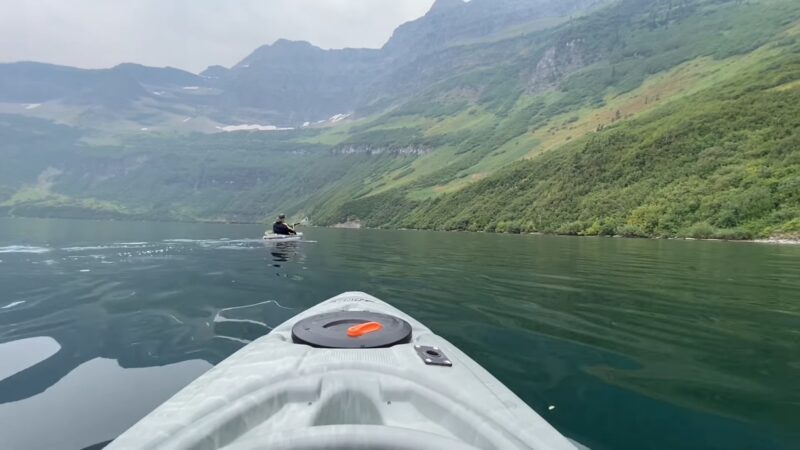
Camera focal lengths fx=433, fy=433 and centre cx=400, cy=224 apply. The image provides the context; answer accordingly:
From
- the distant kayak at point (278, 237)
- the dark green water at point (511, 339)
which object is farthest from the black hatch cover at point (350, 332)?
the distant kayak at point (278, 237)

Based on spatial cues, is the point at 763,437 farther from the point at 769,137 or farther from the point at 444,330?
the point at 769,137

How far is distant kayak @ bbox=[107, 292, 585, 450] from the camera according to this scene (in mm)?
3500

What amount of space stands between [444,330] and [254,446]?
8122 mm

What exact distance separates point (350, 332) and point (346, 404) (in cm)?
136

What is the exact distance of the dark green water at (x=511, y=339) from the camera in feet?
20.2

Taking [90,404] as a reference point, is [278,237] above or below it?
above

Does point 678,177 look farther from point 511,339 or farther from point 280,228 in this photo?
point 511,339

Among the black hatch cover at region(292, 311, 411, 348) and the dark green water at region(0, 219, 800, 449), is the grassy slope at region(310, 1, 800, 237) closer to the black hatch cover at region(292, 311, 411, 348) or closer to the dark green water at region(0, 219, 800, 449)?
the dark green water at region(0, 219, 800, 449)

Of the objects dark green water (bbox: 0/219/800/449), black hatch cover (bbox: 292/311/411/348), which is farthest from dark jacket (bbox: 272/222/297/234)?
black hatch cover (bbox: 292/311/411/348)

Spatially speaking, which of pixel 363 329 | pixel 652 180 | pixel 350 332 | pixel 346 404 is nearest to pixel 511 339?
pixel 363 329

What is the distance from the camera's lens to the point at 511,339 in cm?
1020

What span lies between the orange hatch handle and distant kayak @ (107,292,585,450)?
0.03 meters

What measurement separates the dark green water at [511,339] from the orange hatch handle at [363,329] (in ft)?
9.12

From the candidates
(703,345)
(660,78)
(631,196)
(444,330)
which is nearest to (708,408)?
(703,345)
